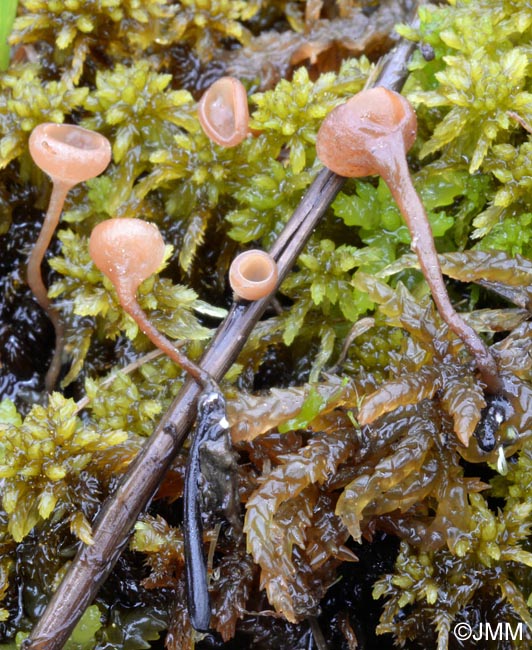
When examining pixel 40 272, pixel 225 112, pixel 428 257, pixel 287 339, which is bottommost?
pixel 287 339

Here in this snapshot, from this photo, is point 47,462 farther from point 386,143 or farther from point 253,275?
point 386,143

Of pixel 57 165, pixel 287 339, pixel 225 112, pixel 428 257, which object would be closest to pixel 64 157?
pixel 57 165

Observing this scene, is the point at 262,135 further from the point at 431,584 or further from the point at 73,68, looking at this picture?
the point at 431,584

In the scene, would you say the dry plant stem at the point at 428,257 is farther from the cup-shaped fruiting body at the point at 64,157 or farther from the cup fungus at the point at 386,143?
the cup-shaped fruiting body at the point at 64,157

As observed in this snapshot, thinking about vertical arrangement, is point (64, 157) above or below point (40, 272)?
above

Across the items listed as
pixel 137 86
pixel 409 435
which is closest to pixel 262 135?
pixel 137 86

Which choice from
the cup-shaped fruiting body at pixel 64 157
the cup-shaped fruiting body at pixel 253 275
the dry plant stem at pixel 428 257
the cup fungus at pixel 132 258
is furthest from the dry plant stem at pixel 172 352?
the dry plant stem at pixel 428 257

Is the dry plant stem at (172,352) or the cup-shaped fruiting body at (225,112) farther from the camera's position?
the cup-shaped fruiting body at (225,112)
